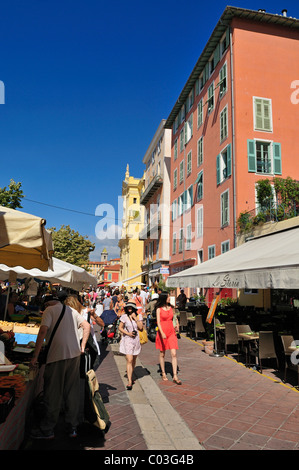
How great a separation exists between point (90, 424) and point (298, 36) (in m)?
22.8

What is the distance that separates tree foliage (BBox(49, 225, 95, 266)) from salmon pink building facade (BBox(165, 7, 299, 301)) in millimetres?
21327

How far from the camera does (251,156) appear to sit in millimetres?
17125

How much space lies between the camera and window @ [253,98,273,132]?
1784cm

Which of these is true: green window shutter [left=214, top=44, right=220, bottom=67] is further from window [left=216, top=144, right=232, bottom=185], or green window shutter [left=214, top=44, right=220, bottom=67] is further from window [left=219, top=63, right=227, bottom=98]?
window [left=216, top=144, right=232, bottom=185]

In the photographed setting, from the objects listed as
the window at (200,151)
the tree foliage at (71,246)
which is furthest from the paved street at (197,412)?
the tree foliage at (71,246)

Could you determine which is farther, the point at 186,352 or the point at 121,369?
the point at 186,352

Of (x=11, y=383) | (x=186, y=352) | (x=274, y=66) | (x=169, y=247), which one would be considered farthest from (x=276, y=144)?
(x=11, y=383)

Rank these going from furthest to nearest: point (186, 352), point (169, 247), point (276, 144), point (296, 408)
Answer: point (169, 247) < point (276, 144) < point (186, 352) < point (296, 408)

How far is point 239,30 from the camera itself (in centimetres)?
1861

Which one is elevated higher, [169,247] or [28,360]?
[169,247]

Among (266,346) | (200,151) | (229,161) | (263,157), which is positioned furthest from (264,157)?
(266,346)

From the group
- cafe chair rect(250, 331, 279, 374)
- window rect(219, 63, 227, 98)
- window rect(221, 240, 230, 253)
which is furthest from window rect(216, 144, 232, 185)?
cafe chair rect(250, 331, 279, 374)

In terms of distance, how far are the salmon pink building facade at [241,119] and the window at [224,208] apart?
0.05 metres
